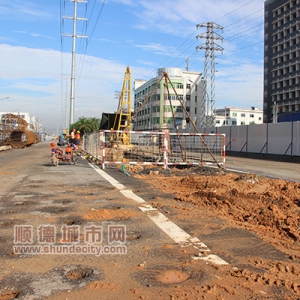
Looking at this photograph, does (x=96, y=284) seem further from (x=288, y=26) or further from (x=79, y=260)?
(x=288, y=26)

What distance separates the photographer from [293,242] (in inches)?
197

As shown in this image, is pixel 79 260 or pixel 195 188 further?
pixel 195 188

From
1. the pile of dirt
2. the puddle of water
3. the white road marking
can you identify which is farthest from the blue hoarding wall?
the puddle of water

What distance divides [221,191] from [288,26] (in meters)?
87.0

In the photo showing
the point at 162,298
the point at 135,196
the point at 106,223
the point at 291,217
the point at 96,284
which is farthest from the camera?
the point at 135,196

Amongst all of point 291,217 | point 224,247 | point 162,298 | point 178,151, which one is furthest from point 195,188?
point 178,151

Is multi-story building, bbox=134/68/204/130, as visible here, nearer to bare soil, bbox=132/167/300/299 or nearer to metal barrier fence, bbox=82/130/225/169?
metal barrier fence, bbox=82/130/225/169

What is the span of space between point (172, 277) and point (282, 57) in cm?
9279

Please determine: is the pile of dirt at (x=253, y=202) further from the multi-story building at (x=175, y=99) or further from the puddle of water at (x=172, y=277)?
the multi-story building at (x=175, y=99)

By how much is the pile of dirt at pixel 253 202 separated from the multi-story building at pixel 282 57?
72.3m

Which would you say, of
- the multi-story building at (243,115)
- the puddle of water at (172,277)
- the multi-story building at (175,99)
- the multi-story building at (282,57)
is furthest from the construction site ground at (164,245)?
the multi-story building at (243,115)

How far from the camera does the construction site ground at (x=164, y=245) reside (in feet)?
11.1

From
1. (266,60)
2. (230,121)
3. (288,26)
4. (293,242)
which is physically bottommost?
(293,242)

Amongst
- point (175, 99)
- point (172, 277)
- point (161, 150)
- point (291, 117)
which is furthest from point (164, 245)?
point (175, 99)
